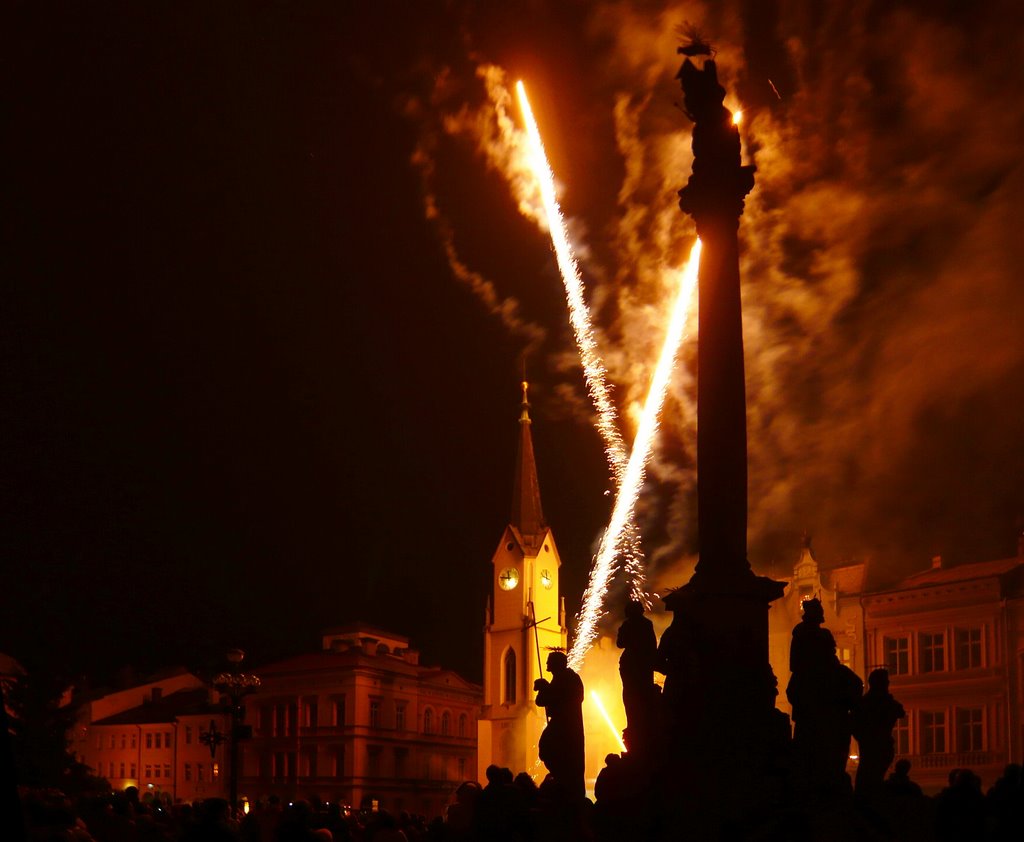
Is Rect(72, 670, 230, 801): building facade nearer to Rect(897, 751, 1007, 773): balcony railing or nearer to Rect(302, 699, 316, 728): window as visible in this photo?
Rect(302, 699, 316, 728): window

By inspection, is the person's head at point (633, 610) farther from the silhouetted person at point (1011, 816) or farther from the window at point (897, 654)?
the window at point (897, 654)

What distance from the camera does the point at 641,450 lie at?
3353cm

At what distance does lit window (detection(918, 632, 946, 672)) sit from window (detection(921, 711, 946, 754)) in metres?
1.42

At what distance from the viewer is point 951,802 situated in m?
10.6

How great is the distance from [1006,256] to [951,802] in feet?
106

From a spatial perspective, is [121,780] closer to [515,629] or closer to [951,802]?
[515,629]

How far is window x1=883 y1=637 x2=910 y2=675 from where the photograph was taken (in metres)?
40.8

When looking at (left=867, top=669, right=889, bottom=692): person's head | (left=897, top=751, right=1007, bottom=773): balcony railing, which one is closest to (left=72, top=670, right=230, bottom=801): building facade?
(left=897, top=751, right=1007, bottom=773): balcony railing

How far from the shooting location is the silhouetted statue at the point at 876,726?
13961mm

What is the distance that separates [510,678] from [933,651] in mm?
36640

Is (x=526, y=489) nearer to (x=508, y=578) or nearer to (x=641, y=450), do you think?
(x=508, y=578)

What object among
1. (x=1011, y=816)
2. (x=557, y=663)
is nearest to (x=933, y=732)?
(x=557, y=663)

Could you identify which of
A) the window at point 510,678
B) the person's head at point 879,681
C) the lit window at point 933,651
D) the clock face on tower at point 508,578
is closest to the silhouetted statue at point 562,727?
the person's head at point 879,681

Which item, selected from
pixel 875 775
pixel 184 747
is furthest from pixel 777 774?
pixel 184 747
